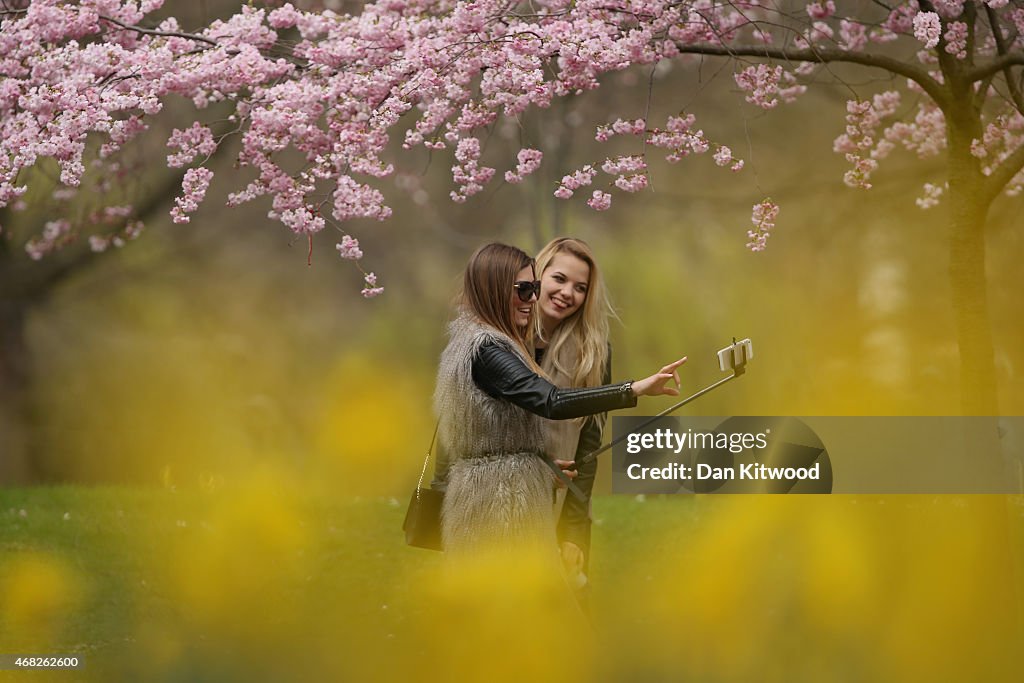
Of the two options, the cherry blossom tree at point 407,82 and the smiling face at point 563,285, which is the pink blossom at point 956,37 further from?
the smiling face at point 563,285

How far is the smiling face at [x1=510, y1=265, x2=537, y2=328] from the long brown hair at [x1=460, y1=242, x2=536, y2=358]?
0.6 inches

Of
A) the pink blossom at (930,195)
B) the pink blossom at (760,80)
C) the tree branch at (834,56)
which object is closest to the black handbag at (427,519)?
the tree branch at (834,56)

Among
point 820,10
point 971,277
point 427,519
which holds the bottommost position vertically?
point 427,519

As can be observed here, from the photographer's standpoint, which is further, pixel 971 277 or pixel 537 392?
pixel 971 277

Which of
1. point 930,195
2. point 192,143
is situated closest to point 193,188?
point 192,143

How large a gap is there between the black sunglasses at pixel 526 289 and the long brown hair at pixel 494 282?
0.08 ft

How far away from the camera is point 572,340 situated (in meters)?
3.87

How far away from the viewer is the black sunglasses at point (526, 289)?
3.52 m

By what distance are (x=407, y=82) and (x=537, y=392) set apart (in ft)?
6.72

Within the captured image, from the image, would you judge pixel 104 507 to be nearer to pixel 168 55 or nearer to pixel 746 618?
pixel 168 55

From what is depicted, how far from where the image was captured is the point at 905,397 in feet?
23.2

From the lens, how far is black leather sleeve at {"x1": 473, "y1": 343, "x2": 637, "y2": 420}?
10.8 feet

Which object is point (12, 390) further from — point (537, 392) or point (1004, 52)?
point (1004, 52)

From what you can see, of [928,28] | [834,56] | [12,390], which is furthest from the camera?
[12,390]
